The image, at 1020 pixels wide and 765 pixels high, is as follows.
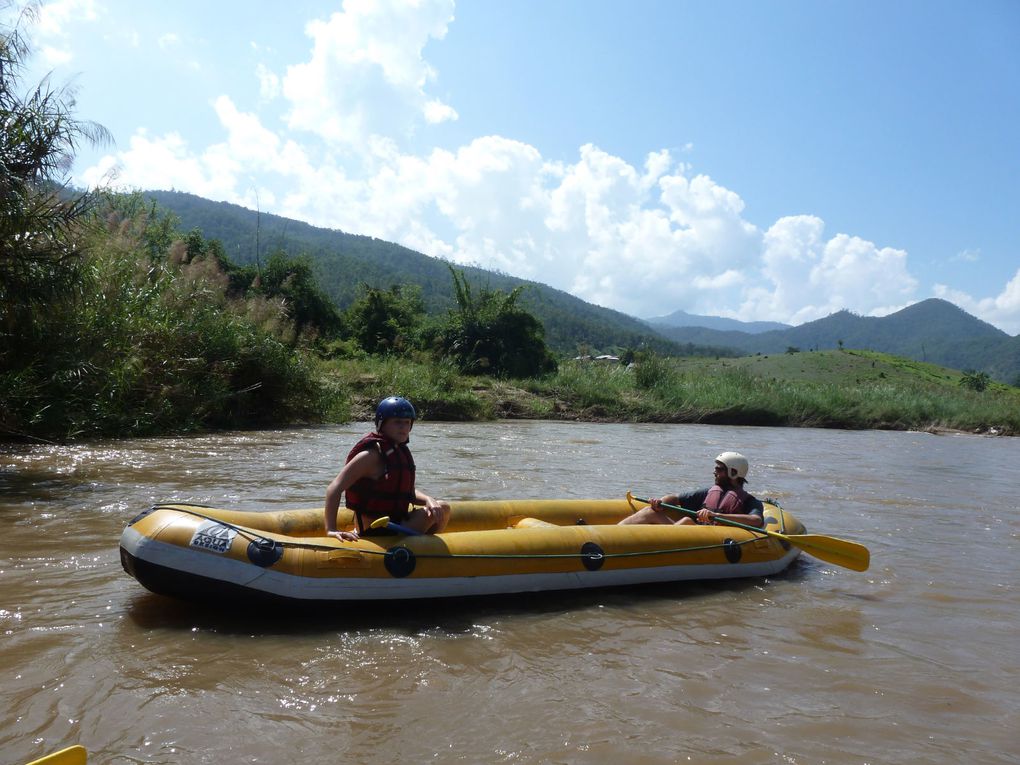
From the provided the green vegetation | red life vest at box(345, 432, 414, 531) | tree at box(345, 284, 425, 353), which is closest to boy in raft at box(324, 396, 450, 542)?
red life vest at box(345, 432, 414, 531)

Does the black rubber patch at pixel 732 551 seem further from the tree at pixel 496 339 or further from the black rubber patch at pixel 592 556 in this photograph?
the tree at pixel 496 339

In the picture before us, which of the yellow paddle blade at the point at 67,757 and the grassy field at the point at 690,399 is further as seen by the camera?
the grassy field at the point at 690,399

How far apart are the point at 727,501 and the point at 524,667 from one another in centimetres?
263

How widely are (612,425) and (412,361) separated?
5207mm

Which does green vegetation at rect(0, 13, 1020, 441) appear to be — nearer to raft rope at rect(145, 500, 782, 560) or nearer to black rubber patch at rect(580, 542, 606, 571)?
raft rope at rect(145, 500, 782, 560)

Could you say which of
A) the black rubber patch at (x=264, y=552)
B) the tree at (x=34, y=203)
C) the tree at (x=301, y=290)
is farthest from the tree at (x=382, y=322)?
the black rubber patch at (x=264, y=552)

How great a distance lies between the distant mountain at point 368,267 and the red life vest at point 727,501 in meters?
Answer: 68.9

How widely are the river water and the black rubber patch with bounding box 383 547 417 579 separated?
0.25m

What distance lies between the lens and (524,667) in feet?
11.0

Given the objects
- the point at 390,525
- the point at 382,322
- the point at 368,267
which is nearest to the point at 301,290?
the point at 382,322

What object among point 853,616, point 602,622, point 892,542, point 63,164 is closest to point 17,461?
point 63,164

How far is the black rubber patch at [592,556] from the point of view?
439cm

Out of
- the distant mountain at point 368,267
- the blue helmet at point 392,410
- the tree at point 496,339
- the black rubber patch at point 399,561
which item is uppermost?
the distant mountain at point 368,267

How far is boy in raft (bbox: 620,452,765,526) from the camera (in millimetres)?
5320
